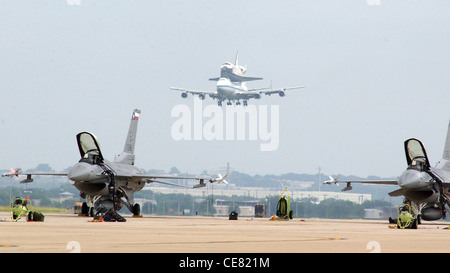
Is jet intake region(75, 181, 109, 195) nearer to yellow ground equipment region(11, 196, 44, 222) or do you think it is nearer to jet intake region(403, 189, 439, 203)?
yellow ground equipment region(11, 196, 44, 222)

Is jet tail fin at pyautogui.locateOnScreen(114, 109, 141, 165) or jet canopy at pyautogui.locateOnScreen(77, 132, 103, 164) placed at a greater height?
jet tail fin at pyautogui.locateOnScreen(114, 109, 141, 165)

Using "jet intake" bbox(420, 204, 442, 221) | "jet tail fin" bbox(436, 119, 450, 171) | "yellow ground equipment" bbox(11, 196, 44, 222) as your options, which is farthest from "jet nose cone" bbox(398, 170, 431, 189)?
"yellow ground equipment" bbox(11, 196, 44, 222)

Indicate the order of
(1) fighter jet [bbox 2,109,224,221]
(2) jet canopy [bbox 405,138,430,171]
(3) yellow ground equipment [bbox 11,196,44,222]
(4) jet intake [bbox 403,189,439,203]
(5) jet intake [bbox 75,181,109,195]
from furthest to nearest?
(5) jet intake [bbox 75,181,109,195] < (4) jet intake [bbox 403,189,439,203] < (1) fighter jet [bbox 2,109,224,221] < (2) jet canopy [bbox 405,138,430,171] < (3) yellow ground equipment [bbox 11,196,44,222]

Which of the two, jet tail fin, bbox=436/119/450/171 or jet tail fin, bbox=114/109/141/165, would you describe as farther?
jet tail fin, bbox=114/109/141/165

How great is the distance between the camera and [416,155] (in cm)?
4412

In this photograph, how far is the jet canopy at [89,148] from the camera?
146ft

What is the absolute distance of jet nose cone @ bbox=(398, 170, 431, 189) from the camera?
43.0m

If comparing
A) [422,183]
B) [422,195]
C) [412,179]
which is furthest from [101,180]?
[422,195]

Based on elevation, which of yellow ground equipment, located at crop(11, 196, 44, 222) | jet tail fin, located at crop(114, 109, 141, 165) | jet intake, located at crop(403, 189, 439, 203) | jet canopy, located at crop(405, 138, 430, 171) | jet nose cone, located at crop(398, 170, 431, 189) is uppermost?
jet tail fin, located at crop(114, 109, 141, 165)

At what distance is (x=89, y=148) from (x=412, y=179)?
19.1 metres

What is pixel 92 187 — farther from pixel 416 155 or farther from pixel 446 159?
pixel 446 159
